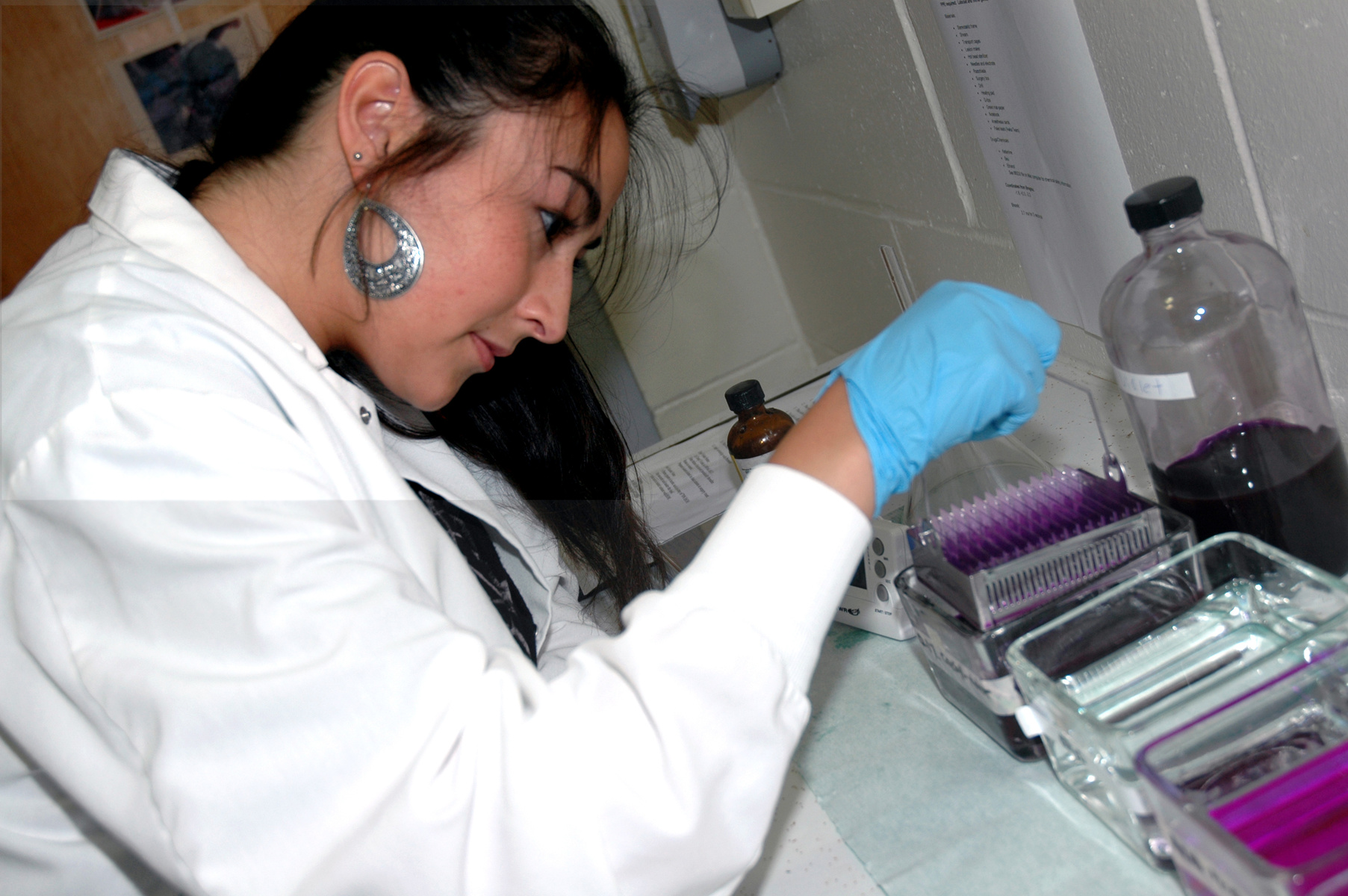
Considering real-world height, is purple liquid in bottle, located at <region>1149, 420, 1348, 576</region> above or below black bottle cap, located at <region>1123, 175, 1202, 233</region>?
below

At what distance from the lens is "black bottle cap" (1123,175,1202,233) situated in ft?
2.25

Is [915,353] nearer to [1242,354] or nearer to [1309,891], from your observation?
[1242,354]

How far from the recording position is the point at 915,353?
0.74m

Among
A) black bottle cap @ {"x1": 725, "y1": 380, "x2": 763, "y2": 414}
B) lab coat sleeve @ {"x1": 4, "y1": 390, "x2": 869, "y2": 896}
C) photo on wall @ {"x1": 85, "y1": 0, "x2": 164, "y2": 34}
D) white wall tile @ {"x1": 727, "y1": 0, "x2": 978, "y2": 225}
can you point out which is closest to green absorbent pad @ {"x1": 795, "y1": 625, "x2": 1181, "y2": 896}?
lab coat sleeve @ {"x1": 4, "y1": 390, "x2": 869, "y2": 896}

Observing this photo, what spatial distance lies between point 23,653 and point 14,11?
6.08ft

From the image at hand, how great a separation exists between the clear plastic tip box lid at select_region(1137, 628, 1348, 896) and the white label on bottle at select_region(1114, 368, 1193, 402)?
0.21 metres

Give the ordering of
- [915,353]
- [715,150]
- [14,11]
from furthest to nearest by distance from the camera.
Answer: [715,150]
[14,11]
[915,353]

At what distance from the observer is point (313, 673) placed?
0.55m

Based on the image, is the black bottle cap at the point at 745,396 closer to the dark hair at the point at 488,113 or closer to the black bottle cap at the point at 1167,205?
the dark hair at the point at 488,113

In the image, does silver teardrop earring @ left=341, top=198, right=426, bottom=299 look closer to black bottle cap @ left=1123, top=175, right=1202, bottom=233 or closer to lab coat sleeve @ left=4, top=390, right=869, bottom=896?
lab coat sleeve @ left=4, top=390, right=869, bottom=896

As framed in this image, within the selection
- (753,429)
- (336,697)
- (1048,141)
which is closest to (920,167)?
(1048,141)

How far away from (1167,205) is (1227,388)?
196 millimetres

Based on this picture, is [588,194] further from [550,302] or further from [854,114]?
[854,114]

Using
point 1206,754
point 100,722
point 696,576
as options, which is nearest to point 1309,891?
point 1206,754
